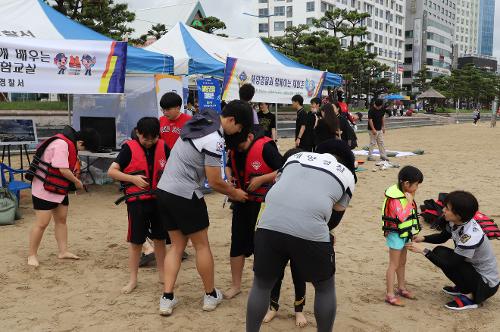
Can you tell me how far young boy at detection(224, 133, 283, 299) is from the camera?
3.31m

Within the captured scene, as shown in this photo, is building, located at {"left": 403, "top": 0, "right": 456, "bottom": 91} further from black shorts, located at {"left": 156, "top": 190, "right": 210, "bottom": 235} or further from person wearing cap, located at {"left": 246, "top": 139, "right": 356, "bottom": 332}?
person wearing cap, located at {"left": 246, "top": 139, "right": 356, "bottom": 332}

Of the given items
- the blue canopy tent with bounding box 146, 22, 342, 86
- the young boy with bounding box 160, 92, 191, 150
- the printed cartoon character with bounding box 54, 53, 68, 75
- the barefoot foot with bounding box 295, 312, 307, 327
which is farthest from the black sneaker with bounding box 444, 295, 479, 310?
the blue canopy tent with bounding box 146, 22, 342, 86

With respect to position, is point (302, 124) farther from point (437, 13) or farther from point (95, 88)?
point (437, 13)

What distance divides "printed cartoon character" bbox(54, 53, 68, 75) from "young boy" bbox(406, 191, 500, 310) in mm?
Answer: 4984

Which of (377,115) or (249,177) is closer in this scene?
(249,177)

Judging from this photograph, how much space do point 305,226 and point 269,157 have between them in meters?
0.98

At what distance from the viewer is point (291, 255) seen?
2.53 m

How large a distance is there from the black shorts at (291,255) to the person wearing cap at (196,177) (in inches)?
27.5

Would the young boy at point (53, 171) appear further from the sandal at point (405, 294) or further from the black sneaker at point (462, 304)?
the black sneaker at point (462, 304)

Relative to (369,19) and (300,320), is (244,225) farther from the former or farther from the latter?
(369,19)

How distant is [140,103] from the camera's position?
7.98 m

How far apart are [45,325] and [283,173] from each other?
2.13 metres

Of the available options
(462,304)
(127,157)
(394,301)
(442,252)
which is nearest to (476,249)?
(442,252)

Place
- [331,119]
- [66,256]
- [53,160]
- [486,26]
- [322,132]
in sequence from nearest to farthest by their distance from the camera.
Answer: [53,160] < [66,256] < [331,119] < [322,132] < [486,26]
